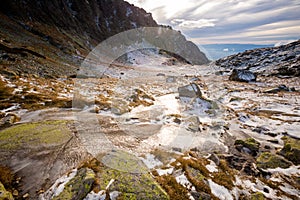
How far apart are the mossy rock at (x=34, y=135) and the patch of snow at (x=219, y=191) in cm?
839

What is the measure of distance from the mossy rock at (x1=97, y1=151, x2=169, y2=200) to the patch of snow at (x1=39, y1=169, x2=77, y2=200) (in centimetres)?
117

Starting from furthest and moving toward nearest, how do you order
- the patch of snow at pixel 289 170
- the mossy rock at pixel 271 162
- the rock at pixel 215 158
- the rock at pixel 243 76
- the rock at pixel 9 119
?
1. the rock at pixel 243 76
2. the rock at pixel 9 119
3. the mossy rock at pixel 271 162
4. the rock at pixel 215 158
5. the patch of snow at pixel 289 170

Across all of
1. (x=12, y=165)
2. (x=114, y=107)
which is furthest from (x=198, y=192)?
(x=114, y=107)

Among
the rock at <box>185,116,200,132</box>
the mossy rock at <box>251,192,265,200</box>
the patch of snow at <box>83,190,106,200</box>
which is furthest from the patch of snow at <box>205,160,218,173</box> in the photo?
the patch of snow at <box>83,190,106,200</box>

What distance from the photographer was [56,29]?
75875 millimetres

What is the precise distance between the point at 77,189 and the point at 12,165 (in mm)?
3609

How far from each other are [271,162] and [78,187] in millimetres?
11274

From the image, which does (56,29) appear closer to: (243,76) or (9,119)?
(9,119)

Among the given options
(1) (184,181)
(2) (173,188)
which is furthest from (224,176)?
(2) (173,188)

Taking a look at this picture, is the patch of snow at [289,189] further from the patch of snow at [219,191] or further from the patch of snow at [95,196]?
the patch of snow at [95,196]

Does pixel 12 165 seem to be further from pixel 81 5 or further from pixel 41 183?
pixel 81 5

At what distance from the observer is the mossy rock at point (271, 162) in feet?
32.1

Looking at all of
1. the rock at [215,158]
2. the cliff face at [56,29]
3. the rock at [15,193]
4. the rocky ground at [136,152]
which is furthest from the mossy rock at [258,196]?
the cliff face at [56,29]

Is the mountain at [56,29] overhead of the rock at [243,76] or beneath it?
overhead
